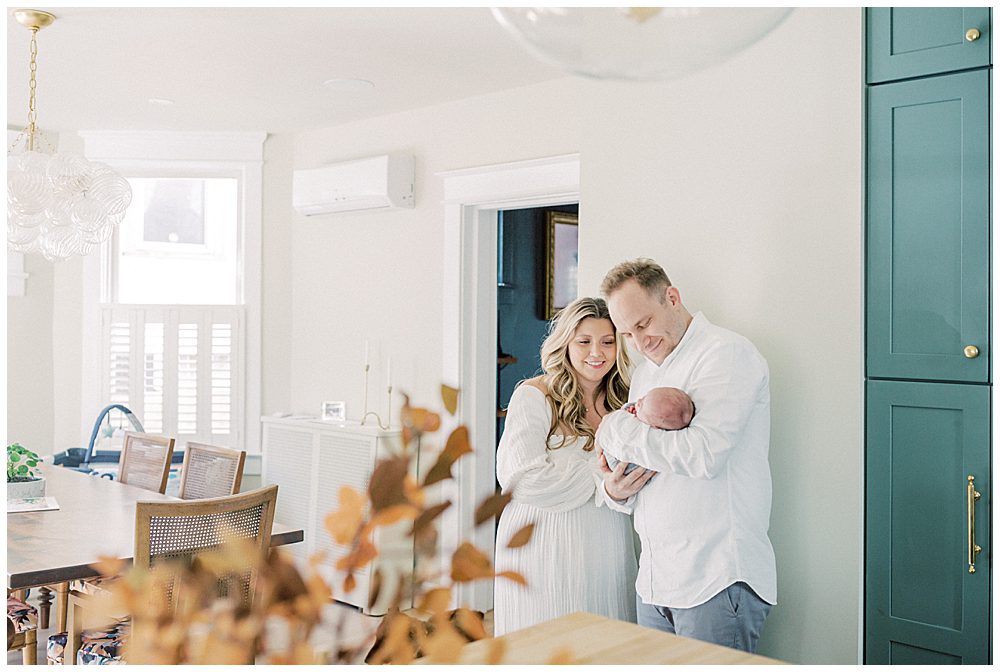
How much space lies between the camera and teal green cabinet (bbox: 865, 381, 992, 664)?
2.21 m

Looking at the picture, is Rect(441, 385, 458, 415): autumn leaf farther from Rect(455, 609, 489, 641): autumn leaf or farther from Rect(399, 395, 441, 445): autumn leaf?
Rect(455, 609, 489, 641): autumn leaf

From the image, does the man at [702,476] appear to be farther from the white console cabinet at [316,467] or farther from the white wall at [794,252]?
the white console cabinet at [316,467]

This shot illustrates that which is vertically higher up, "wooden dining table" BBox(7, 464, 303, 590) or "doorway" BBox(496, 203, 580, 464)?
"doorway" BBox(496, 203, 580, 464)

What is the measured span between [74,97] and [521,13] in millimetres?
4187

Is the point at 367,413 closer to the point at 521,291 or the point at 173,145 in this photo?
the point at 521,291

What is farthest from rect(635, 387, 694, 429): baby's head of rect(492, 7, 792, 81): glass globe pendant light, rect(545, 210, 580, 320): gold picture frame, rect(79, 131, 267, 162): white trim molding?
rect(79, 131, 267, 162): white trim molding

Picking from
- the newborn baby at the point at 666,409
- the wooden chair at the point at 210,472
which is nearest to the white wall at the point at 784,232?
the newborn baby at the point at 666,409

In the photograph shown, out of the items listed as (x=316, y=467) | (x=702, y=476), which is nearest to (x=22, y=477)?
(x=316, y=467)

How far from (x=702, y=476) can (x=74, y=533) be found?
190cm

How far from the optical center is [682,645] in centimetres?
134

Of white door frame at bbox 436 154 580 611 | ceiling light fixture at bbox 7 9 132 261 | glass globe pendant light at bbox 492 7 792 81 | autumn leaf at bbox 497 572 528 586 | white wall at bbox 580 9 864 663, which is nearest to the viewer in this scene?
autumn leaf at bbox 497 572 528 586

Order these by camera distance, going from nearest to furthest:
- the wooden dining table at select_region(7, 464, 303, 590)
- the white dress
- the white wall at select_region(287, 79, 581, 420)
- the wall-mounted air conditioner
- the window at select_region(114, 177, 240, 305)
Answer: the wooden dining table at select_region(7, 464, 303, 590)
the white dress
the white wall at select_region(287, 79, 581, 420)
the wall-mounted air conditioner
the window at select_region(114, 177, 240, 305)

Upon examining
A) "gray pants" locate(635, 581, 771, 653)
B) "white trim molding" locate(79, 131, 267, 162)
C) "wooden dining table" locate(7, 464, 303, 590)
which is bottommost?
"gray pants" locate(635, 581, 771, 653)

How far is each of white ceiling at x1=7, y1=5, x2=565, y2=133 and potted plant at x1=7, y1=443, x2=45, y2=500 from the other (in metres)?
1.50
